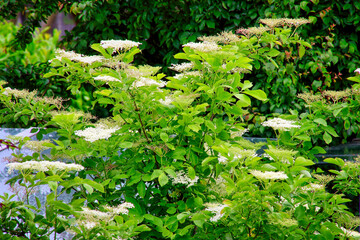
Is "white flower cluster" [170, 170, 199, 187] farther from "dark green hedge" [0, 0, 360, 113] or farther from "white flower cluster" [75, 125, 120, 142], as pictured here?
"dark green hedge" [0, 0, 360, 113]

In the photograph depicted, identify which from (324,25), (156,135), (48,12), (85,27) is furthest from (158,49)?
(156,135)

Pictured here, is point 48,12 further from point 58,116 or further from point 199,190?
point 199,190

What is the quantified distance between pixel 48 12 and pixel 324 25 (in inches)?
133

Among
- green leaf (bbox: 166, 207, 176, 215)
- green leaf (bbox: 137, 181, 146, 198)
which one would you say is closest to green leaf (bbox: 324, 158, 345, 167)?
green leaf (bbox: 166, 207, 176, 215)

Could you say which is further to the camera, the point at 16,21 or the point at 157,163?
the point at 16,21

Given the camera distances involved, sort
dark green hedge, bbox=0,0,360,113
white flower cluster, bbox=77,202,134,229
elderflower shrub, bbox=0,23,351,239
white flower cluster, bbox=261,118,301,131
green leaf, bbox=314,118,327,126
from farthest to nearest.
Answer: dark green hedge, bbox=0,0,360,113 → green leaf, bbox=314,118,327,126 → white flower cluster, bbox=261,118,301,131 → elderflower shrub, bbox=0,23,351,239 → white flower cluster, bbox=77,202,134,229

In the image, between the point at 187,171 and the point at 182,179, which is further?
the point at 187,171

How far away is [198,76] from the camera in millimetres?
1951

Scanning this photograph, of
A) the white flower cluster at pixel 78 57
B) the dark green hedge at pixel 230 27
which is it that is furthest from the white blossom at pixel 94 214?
the dark green hedge at pixel 230 27

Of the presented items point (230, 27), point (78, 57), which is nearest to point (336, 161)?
point (78, 57)

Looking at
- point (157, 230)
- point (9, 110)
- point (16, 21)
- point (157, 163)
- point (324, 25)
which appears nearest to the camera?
point (157, 230)

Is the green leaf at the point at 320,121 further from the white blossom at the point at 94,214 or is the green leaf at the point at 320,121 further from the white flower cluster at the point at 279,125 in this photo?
the white blossom at the point at 94,214

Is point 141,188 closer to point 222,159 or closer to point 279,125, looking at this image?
point 222,159

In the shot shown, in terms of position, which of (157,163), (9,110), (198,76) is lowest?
(157,163)
